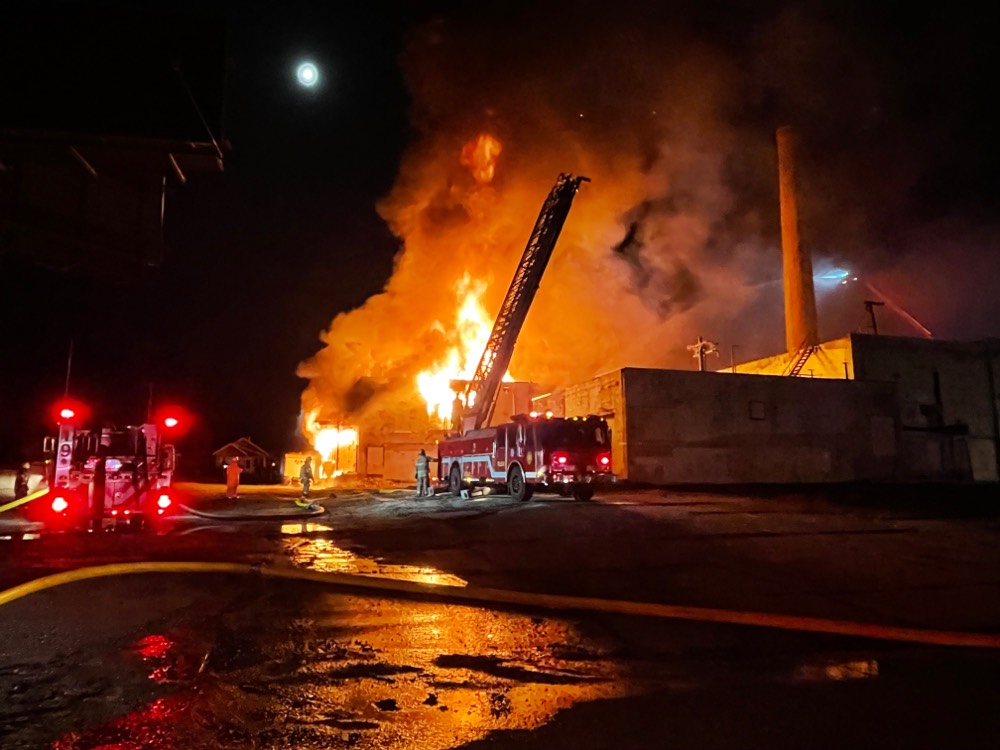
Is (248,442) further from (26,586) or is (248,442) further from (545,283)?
(26,586)

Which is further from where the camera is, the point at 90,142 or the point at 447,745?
the point at 90,142

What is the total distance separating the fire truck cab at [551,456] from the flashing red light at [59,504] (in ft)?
32.4

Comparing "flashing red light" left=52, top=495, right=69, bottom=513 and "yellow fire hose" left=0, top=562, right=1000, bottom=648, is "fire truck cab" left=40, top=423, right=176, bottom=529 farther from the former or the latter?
"yellow fire hose" left=0, top=562, right=1000, bottom=648

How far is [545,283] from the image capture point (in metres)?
38.8

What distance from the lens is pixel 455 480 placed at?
2069cm

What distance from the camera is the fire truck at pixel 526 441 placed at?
1639cm

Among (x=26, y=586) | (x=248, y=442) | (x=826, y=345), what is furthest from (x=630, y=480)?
(x=248, y=442)

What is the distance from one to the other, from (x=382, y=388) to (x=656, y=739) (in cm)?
3619

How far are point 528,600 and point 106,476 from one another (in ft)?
28.4

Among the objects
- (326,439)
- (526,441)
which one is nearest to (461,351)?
(326,439)

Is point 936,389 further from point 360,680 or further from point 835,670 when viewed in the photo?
point 360,680

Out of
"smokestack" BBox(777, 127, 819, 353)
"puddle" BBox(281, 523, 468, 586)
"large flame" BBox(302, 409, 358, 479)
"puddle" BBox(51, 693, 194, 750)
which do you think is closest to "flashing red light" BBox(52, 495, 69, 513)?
"puddle" BBox(281, 523, 468, 586)

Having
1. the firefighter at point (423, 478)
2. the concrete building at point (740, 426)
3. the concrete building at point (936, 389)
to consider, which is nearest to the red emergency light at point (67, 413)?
the firefighter at point (423, 478)

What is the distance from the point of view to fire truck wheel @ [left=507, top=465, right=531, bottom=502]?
1666 centimetres
